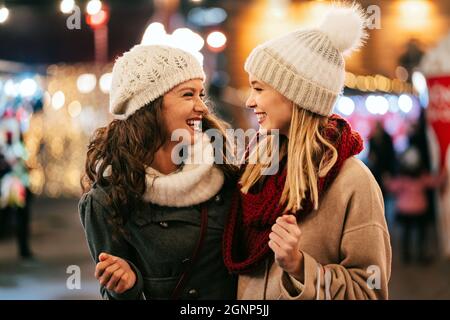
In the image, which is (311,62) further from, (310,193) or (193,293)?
(193,293)

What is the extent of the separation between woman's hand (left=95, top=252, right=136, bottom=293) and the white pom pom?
114 centimetres

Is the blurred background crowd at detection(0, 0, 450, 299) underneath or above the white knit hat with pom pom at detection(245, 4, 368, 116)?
above

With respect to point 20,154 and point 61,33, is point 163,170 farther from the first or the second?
point 61,33

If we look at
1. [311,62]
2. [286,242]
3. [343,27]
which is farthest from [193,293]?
[343,27]

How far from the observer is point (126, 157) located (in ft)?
7.93

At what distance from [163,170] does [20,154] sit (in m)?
5.77

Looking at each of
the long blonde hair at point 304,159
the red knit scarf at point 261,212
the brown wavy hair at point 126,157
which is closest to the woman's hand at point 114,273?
the brown wavy hair at point 126,157

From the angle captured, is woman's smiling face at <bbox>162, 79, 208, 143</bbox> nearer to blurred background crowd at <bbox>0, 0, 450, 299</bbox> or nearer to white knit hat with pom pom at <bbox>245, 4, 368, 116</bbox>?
white knit hat with pom pom at <bbox>245, 4, 368, 116</bbox>

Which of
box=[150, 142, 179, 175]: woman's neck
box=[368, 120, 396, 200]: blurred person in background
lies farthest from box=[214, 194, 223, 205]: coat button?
box=[368, 120, 396, 200]: blurred person in background

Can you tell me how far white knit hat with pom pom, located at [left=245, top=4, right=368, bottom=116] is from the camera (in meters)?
2.30

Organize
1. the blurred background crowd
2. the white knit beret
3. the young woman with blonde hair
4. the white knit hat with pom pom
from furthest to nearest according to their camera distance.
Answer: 1. the blurred background crowd
2. the white knit beret
3. the white knit hat with pom pom
4. the young woman with blonde hair

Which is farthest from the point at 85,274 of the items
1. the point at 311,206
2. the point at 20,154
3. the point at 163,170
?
the point at 311,206

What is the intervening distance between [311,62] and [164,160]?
0.72 meters

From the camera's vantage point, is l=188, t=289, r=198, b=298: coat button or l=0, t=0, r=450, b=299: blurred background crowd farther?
l=0, t=0, r=450, b=299: blurred background crowd
